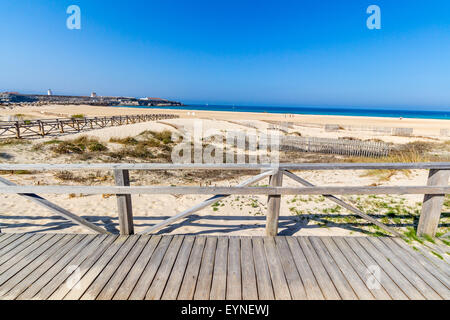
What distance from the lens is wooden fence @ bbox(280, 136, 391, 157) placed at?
13.4 m

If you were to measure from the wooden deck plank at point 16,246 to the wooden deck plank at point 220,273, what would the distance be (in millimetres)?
2757

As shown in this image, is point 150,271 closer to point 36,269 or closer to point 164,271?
point 164,271

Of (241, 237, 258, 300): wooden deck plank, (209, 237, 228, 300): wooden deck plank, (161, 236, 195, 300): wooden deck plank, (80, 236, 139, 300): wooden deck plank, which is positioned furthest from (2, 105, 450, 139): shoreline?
(80, 236, 139, 300): wooden deck plank

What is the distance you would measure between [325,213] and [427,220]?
78.3 inches

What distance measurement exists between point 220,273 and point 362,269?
5.75 ft

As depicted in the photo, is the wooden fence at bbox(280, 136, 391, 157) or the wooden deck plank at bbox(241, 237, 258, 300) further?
the wooden fence at bbox(280, 136, 391, 157)

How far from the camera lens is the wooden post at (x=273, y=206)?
10.8ft

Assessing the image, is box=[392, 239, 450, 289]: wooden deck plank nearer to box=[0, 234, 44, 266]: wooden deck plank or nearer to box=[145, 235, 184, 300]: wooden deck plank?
box=[145, 235, 184, 300]: wooden deck plank

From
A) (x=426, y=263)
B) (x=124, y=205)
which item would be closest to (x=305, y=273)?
(x=426, y=263)

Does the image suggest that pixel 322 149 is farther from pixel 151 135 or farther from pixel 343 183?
pixel 151 135

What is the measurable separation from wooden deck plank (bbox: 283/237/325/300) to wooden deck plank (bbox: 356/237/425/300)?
0.89m

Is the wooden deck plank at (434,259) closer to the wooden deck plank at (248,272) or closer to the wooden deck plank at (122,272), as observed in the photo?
the wooden deck plank at (248,272)

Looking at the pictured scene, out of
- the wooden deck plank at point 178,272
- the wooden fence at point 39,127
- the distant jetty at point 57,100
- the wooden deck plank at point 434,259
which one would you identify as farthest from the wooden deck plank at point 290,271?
the distant jetty at point 57,100
